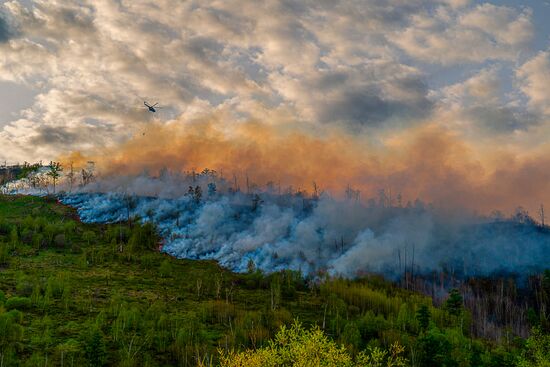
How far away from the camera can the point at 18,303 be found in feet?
543

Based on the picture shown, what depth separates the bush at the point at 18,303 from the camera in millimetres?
162500

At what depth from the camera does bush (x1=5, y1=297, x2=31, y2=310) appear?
162500 mm

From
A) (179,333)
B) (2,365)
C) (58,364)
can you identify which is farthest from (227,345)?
(2,365)

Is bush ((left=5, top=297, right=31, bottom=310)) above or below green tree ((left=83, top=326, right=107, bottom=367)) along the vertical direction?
above

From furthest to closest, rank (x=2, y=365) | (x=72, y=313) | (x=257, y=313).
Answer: (x=257, y=313), (x=72, y=313), (x=2, y=365)

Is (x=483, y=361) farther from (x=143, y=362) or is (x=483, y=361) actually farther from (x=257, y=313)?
(x=143, y=362)

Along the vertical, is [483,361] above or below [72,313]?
below

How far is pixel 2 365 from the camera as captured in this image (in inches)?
4823

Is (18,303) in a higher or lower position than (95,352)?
higher

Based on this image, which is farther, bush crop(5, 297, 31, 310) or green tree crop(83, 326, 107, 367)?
bush crop(5, 297, 31, 310)

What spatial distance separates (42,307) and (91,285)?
30.9 metres

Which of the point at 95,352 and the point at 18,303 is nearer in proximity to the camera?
the point at 95,352

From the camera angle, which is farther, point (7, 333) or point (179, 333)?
point (179, 333)

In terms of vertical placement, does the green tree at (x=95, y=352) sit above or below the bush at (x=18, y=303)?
below
